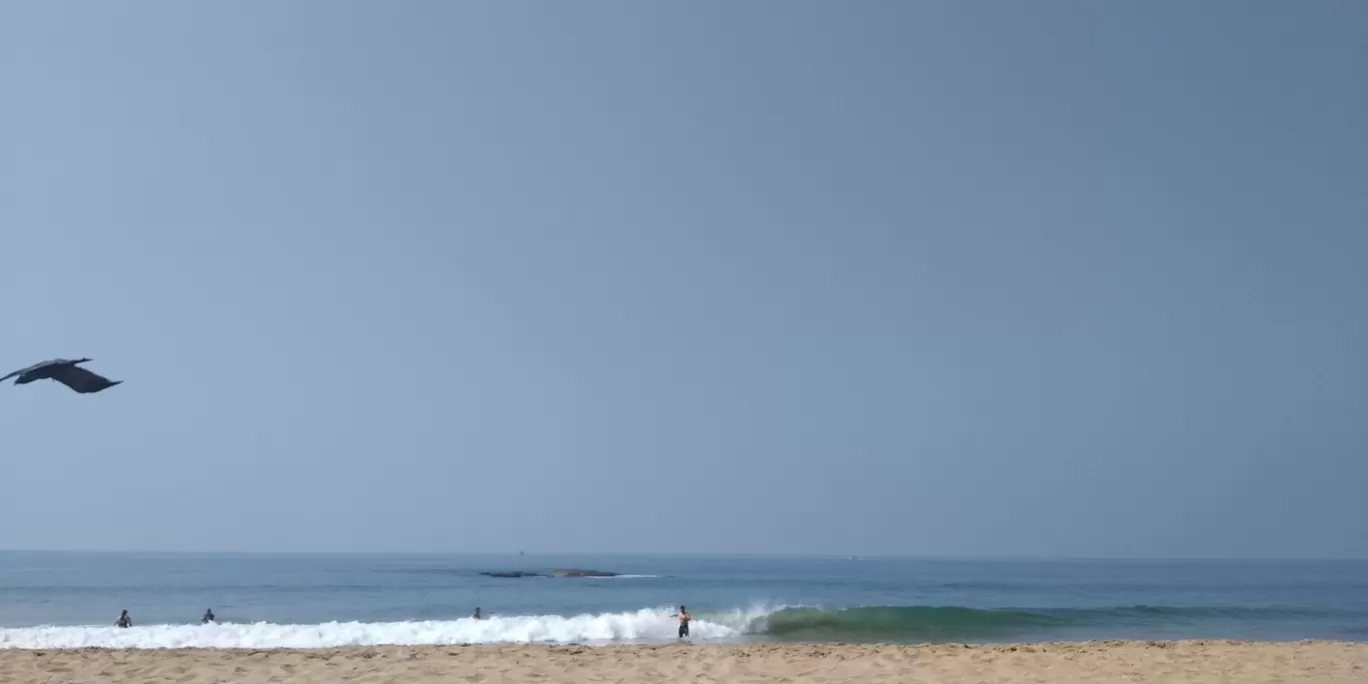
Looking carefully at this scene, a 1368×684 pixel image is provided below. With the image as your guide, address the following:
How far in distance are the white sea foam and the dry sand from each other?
870 centimetres

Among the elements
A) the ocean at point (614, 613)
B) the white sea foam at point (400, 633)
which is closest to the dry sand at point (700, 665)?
the ocean at point (614, 613)

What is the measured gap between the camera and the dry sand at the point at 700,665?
42.4 ft

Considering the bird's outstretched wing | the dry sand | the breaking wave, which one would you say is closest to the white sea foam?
the breaking wave

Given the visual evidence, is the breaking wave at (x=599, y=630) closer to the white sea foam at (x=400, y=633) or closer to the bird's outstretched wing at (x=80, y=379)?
the white sea foam at (x=400, y=633)

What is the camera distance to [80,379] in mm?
8492

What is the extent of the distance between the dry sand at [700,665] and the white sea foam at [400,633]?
8704mm

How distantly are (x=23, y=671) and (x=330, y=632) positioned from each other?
1366 cm

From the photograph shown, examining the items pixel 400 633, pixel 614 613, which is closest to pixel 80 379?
pixel 400 633

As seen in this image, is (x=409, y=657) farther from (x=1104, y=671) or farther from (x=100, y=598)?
(x=100, y=598)

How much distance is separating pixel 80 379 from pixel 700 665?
358 inches

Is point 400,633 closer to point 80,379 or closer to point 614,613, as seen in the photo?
point 614,613

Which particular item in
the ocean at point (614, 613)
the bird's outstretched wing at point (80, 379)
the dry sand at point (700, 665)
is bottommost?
the ocean at point (614, 613)

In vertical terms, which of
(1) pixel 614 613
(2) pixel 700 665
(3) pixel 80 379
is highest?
(3) pixel 80 379

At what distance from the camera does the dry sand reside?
12922 mm
